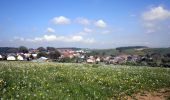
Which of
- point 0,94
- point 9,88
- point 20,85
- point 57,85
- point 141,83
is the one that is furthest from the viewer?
point 141,83

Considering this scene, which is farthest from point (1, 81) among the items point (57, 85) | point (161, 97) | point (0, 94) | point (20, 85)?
point (161, 97)

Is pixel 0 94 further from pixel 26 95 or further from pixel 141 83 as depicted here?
pixel 141 83

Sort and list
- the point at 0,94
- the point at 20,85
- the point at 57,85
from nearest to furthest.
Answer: the point at 0,94 → the point at 20,85 → the point at 57,85

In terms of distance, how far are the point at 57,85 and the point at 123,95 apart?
156 inches

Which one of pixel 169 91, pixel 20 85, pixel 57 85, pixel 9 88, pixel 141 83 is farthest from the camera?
pixel 141 83

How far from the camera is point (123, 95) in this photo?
1683cm

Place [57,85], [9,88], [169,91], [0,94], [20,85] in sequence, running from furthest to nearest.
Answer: [169,91] < [57,85] < [20,85] < [9,88] < [0,94]

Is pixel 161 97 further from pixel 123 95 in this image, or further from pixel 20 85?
pixel 20 85

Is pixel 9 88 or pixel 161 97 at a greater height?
pixel 9 88

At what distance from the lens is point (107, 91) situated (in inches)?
670

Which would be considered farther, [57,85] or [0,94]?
[57,85]

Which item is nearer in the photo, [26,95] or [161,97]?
[26,95]

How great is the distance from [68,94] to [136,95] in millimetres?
4695

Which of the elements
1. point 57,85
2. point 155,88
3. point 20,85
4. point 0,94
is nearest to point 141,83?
point 155,88
